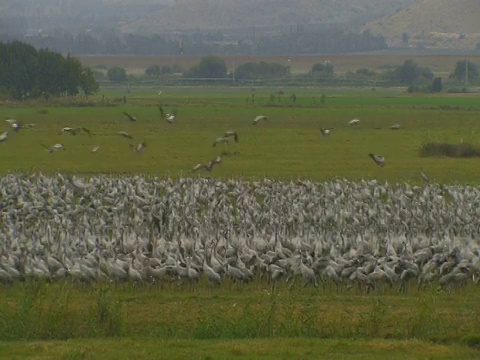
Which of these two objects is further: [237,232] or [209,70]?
[209,70]

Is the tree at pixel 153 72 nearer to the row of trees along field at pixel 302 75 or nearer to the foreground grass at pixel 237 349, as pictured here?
the row of trees along field at pixel 302 75

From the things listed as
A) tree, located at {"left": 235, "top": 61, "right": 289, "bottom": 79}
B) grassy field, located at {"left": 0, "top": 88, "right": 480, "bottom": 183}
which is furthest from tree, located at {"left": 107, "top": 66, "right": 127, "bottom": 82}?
grassy field, located at {"left": 0, "top": 88, "right": 480, "bottom": 183}

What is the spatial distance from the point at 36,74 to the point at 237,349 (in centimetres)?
8119

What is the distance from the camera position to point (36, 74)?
316ft

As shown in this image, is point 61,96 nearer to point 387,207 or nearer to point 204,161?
point 204,161

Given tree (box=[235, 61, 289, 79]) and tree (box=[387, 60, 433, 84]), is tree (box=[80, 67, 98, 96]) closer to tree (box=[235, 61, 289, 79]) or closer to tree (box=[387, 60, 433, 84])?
tree (box=[235, 61, 289, 79])

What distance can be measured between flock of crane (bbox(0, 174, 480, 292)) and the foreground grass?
4780mm

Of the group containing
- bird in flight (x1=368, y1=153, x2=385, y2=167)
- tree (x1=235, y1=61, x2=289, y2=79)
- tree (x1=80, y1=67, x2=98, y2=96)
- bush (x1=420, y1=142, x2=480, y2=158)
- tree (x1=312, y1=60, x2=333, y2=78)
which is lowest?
tree (x1=312, y1=60, x2=333, y2=78)

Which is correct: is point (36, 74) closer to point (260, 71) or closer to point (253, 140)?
point (253, 140)

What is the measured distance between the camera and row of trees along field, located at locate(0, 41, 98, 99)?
95.8 m

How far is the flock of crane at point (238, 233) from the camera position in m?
22.9

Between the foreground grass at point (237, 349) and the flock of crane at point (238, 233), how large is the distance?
4780 mm

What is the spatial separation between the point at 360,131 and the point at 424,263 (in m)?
40.6

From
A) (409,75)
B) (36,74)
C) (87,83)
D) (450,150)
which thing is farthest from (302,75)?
(450,150)
